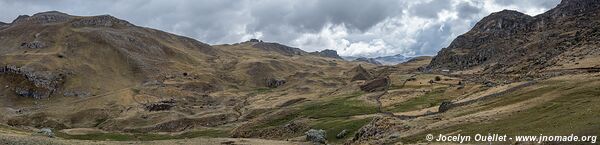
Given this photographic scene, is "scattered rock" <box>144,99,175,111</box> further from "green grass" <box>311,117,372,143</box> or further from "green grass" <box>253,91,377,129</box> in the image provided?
"green grass" <box>311,117,372,143</box>

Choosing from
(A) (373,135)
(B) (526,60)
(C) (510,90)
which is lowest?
(A) (373,135)

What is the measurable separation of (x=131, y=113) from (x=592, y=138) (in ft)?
518

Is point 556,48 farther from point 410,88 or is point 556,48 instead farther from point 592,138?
point 592,138

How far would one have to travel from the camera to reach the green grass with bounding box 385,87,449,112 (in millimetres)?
121231

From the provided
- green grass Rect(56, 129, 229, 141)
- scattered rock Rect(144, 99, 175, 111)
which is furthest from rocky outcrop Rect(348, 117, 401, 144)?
scattered rock Rect(144, 99, 175, 111)

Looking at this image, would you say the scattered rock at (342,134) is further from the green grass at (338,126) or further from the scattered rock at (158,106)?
the scattered rock at (158,106)

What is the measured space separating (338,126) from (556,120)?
171 feet

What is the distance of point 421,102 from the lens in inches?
5069

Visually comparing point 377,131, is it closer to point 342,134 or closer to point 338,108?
point 342,134

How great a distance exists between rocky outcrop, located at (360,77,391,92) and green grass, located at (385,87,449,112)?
31453 mm

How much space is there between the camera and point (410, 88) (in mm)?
163250

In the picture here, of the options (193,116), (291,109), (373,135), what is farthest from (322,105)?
(373,135)

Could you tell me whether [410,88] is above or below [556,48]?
below

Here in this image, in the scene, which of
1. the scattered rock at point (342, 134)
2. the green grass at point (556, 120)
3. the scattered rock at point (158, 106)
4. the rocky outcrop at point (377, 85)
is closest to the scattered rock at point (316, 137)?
the scattered rock at point (342, 134)
